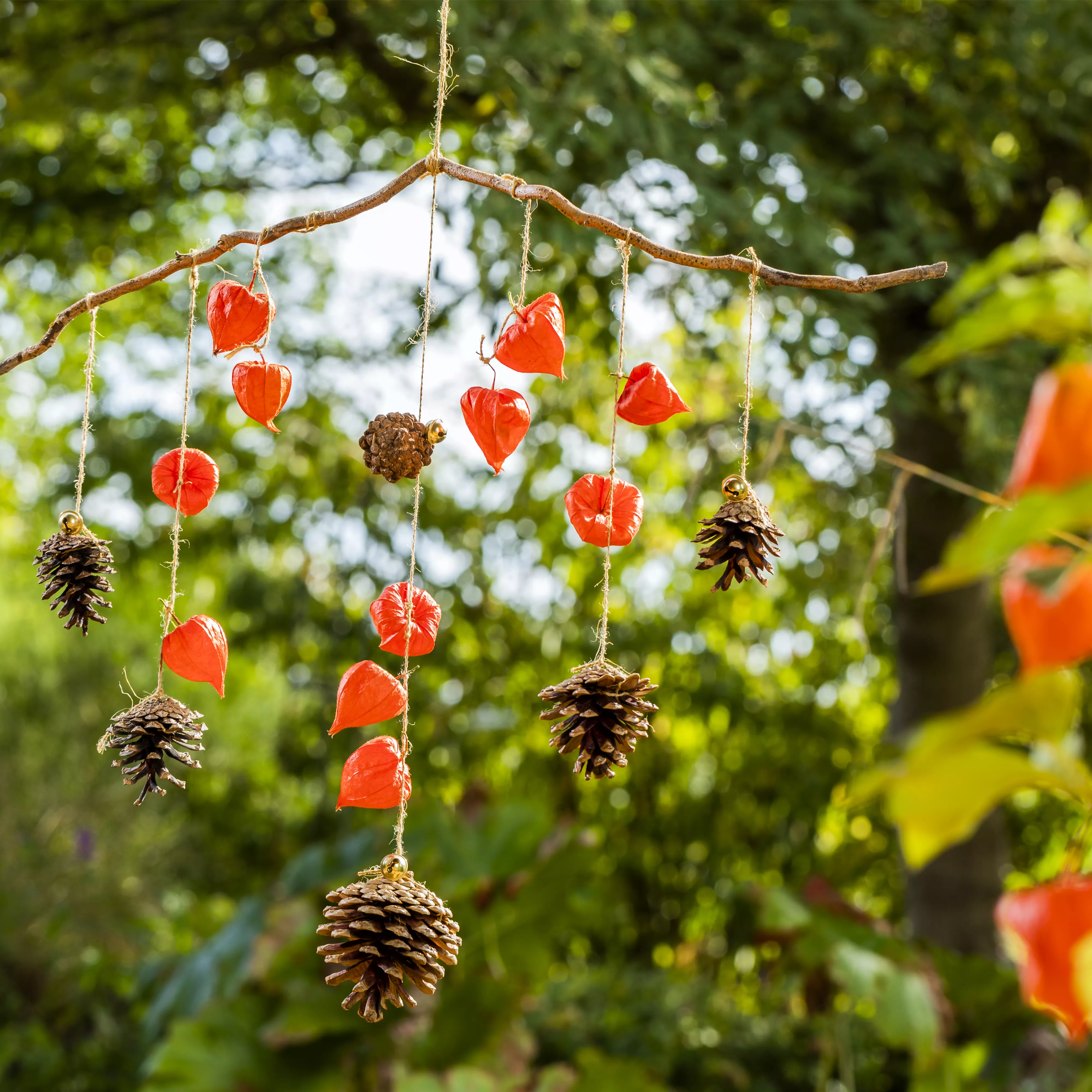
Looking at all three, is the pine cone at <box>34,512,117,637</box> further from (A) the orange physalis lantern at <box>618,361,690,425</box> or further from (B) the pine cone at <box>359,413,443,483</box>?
(A) the orange physalis lantern at <box>618,361,690,425</box>

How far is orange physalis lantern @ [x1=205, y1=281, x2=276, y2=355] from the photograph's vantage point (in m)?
0.74

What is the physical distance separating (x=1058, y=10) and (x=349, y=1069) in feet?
7.79

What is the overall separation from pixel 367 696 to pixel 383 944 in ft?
0.53

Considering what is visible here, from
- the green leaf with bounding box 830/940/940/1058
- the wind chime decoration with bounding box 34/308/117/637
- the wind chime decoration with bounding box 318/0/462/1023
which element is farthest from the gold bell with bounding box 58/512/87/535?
the green leaf with bounding box 830/940/940/1058

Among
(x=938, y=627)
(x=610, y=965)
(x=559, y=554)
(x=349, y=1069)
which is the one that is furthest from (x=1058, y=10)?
(x=610, y=965)

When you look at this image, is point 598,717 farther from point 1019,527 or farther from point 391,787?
point 1019,527

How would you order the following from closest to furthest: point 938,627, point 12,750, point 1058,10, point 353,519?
point 1058,10 → point 938,627 → point 353,519 → point 12,750

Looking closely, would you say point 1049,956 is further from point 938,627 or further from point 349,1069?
point 938,627

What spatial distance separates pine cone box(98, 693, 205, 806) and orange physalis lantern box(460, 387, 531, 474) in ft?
0.85

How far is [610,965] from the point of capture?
3.54m

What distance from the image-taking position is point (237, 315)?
74cm

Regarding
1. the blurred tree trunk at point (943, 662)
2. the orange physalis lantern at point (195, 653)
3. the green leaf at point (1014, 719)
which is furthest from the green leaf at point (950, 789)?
the blurred tree trunk at point (943, 662)

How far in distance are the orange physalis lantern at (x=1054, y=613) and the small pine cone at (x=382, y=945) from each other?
399 millimetres

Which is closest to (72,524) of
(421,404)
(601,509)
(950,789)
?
(421,404)
